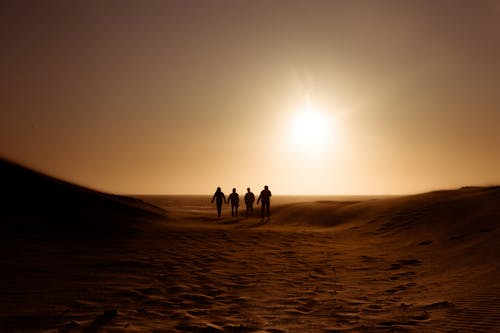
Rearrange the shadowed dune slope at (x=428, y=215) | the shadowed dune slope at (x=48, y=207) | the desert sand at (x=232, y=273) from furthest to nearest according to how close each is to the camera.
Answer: the shadowed dune slope at (x=428, y=215)
the shadowed dune slope at (x=48, y=207)
the desert sand at (x=232, y=273)

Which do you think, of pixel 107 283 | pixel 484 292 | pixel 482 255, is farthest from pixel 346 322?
pixel 482 255

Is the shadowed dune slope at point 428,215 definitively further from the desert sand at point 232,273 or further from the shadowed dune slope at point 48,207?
the shadowed dune slope at point 48,207

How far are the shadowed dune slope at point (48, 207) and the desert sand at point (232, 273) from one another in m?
0.07

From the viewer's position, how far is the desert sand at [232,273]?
5547 mm

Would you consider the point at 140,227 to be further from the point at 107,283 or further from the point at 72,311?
the point at 72,311

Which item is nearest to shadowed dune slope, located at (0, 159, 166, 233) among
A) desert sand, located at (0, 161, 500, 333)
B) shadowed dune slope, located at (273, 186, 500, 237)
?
desert sand, located at (0, 161, 500, 333)

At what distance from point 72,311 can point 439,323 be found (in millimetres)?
5137

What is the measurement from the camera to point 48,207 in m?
14.4

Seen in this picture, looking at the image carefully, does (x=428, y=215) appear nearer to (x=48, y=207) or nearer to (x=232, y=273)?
(x=232, y=273)

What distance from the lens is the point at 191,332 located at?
5.09 m

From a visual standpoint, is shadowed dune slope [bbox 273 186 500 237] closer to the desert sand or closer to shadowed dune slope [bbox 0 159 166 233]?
the desert sand

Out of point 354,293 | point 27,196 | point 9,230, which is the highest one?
point 27,196

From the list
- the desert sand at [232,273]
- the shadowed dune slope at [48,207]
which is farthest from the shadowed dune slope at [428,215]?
the shadowed dune slope at [48,207]

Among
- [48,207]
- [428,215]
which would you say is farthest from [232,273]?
[428,215]
